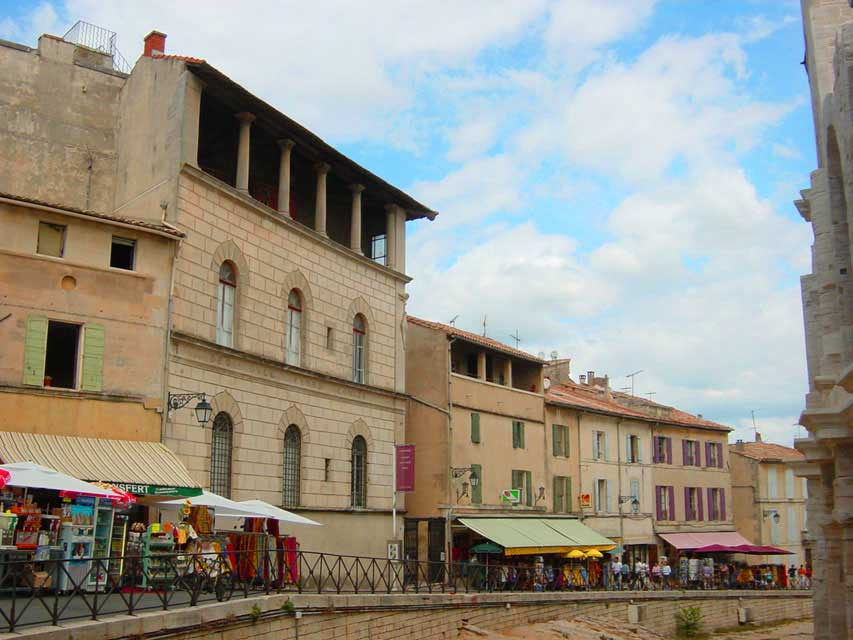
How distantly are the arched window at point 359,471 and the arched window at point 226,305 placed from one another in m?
6.39

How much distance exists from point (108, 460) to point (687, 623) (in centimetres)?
2521

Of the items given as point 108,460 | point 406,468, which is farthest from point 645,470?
point 108,460

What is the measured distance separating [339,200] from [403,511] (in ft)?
34.6

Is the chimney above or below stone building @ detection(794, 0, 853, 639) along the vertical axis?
above

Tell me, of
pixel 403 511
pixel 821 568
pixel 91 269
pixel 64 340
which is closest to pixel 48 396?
pixel 64 340

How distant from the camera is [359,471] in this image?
30422 mm

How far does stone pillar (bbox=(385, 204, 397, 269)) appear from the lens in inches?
1315

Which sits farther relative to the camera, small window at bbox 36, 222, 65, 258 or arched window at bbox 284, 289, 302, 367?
arched window at bbox 284, 289, 302, 367

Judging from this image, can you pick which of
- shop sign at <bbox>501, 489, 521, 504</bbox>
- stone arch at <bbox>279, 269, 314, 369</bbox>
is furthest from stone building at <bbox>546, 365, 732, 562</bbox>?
stone arch at <bbox>279, 269, 314, 369</bbox>

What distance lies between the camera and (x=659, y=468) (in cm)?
4775

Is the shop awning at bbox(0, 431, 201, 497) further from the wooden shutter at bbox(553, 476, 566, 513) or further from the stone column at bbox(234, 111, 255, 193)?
the wooden shutter at bbox(553, 476, 566, 513)

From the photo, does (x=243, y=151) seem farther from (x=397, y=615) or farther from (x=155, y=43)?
(x=397, y=615)

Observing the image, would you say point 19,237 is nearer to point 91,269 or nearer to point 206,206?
point 91,269

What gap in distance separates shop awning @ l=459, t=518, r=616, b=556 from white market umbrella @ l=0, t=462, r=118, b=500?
18.5 meters
